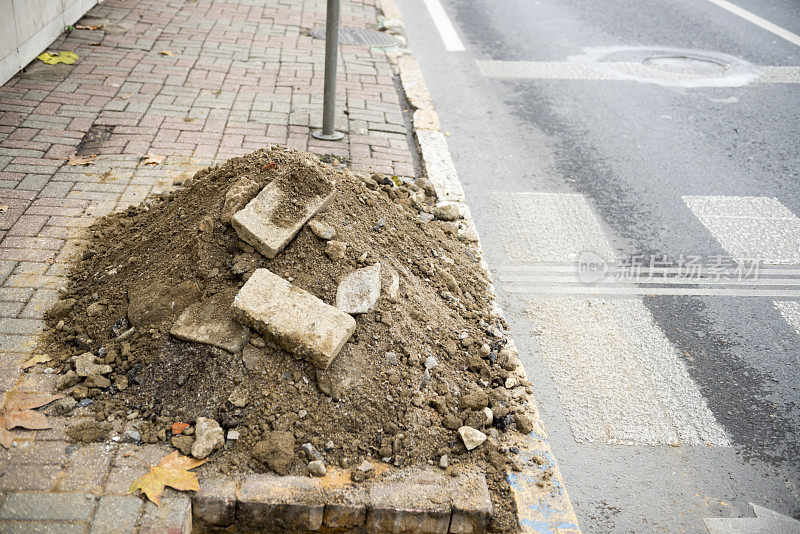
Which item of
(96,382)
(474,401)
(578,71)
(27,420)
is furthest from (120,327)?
(578,71)

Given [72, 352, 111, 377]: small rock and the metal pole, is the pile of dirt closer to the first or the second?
[72, 352, 111, 377]: small rock

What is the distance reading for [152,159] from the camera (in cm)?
539

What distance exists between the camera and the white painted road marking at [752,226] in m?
5.12

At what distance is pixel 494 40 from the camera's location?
31.6 feet

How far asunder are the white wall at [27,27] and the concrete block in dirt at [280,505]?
5500mm

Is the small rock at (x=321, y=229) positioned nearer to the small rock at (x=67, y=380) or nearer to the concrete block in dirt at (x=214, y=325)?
the concrete block in dirt at (x=214, y=325)

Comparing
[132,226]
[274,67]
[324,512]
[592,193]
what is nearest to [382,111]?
[274,67]

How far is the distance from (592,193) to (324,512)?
407cm

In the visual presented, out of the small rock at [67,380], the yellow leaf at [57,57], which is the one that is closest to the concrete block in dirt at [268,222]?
the small rock at [67,380]

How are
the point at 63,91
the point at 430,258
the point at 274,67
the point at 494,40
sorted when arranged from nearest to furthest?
the point at 430,258 < the point at 63,91 < the point at 274,67 < the point at 494,40

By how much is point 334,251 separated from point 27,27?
5.38m

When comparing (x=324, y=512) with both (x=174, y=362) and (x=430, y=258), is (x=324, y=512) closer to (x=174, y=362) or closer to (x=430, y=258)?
(x=174, y=362)

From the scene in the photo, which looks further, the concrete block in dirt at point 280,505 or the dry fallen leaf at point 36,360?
the dry fallen leaf at point 36,360

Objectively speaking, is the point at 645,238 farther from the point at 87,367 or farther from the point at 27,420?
the point at 27,420
